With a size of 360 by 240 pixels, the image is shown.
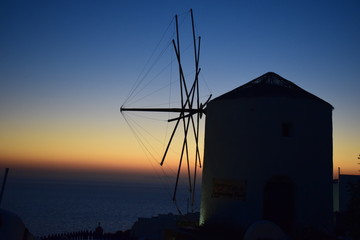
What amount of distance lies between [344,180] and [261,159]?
17.5 metres

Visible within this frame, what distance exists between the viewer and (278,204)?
12.8 m

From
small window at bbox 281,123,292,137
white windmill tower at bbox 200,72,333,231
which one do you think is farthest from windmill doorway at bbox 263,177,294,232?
small window at bbox 281,123,292,137

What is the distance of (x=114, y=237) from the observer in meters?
17.1

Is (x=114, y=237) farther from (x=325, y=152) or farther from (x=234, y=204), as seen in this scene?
(x=325, y=152)

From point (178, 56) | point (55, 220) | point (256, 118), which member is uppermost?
point (178, 56)

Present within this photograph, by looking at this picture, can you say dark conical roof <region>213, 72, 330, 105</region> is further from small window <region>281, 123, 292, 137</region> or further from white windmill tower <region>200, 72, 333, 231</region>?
small window <region>281, 123, 292, 137</region>

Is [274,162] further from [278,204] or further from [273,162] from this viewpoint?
[278,204]

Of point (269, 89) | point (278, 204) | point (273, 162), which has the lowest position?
point (278, 204)

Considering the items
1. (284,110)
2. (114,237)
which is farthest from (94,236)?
(284,110)

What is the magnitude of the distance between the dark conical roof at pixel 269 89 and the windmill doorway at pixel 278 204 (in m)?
3.59

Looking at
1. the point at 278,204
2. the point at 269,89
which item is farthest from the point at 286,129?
the point at 278,204

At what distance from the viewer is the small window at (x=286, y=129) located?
13133 millimetres

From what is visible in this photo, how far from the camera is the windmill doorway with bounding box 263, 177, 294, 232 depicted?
12797 mm

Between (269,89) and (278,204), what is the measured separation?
4.93 meters
